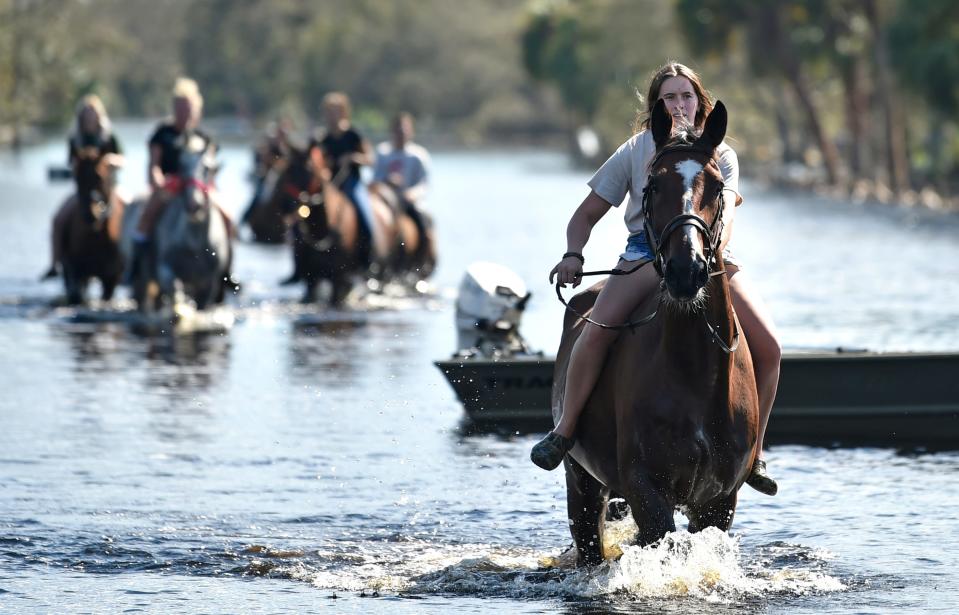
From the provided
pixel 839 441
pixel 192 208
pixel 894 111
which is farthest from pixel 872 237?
pixel 839 441

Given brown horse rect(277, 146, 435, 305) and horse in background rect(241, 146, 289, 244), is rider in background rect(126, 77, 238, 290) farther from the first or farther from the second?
horse in background rect(241, 146, 289, 244)

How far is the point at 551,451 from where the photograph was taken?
9.18 meters

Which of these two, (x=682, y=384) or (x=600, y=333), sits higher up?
(x=600, y=333)

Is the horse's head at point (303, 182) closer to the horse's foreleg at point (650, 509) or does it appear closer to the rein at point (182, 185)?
the rein at point (182, 185)

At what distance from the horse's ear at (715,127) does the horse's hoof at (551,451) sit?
4.93ft

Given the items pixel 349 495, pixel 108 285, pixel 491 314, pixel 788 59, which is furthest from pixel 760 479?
pixel 788 59

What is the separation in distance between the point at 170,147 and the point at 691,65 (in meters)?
58.2

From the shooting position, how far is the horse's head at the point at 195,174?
71.6 ft

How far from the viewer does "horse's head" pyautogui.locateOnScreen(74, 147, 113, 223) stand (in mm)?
23875

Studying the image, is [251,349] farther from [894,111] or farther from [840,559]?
[894,111]

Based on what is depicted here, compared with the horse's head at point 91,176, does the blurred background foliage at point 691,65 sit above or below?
above

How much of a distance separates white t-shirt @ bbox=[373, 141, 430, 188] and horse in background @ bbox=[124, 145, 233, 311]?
5.32m

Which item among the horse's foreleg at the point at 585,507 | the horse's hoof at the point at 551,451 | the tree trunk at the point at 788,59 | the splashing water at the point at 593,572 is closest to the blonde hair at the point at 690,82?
the horse's hoof at the point at 551,451

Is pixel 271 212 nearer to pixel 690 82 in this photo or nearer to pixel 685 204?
pixel 690 82
